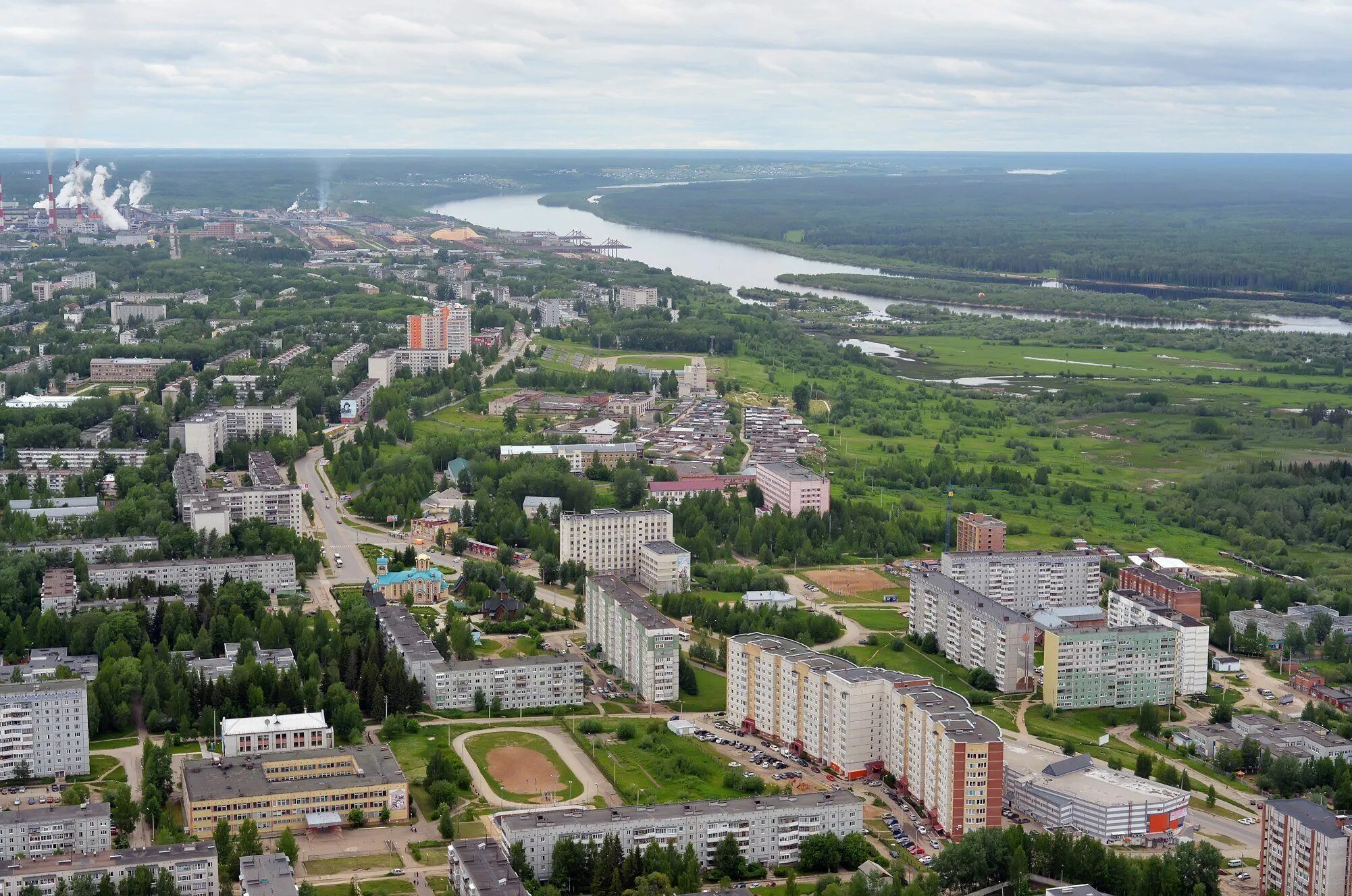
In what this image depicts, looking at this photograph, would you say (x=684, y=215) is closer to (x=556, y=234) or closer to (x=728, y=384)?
(x=556, y=234)

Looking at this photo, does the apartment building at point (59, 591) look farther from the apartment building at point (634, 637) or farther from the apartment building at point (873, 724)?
the apartment building at point (873, 724)

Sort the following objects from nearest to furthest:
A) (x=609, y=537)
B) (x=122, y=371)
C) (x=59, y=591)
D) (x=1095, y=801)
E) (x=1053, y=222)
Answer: (x=1095, y=801), (x=59, y=591), (x=609, y=537), (x=122, y=371), (x=1053, y=222)

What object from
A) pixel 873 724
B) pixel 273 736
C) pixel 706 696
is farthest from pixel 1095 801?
pixel 273 736

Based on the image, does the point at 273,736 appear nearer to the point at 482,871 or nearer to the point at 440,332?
the point at 482,871

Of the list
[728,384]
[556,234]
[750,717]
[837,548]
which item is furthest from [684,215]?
[750,717]

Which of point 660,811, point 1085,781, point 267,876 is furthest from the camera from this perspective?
point 1085,781

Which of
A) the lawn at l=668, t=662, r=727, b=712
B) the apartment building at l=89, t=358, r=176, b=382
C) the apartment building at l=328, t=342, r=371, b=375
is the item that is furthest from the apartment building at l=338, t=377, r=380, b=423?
the lawn at l=668, t=662, r=727, b=712

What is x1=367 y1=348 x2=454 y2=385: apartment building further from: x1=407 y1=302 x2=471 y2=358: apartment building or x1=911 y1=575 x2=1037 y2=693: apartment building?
x1=911 y1=575 x2=1037 y2=693: apartment building
